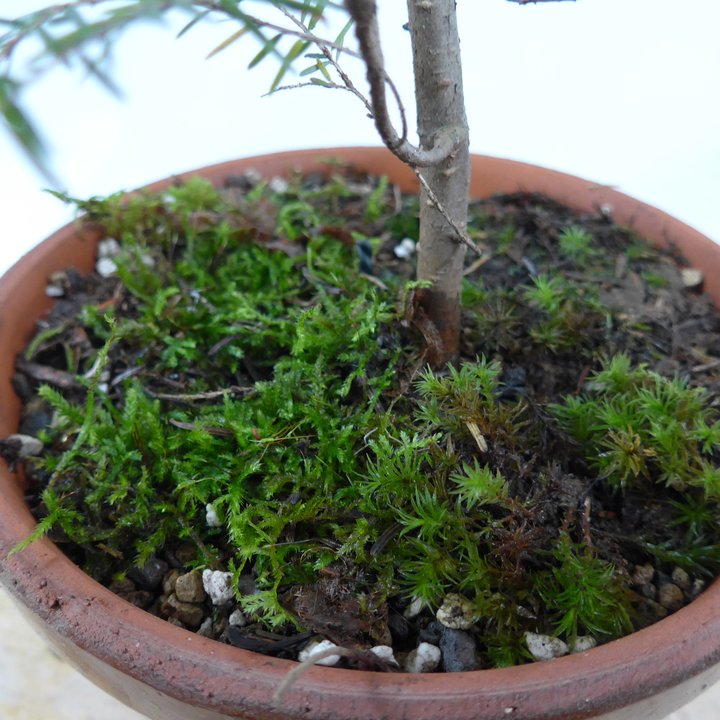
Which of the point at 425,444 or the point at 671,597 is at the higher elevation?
the point at 425,444

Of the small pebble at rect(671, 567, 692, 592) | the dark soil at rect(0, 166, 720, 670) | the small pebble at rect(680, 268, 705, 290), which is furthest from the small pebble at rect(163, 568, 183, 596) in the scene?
the small pebble at rect(680, 268, 705, 290)

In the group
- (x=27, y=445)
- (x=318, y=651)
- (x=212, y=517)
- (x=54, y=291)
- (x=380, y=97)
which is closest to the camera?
(x=380, y=97)

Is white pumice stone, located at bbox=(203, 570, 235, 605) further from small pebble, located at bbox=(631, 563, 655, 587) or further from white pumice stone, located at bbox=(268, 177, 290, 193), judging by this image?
white pumice stone, located at bbox=(268, 177, 290, 193)

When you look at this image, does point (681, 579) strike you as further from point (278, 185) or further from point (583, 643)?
point (278, 185)

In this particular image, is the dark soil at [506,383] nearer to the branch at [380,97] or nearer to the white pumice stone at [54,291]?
the white pumice stone at [54,291]

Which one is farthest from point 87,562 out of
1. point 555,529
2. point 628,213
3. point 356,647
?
point 628,213

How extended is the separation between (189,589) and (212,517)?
0.07 meters

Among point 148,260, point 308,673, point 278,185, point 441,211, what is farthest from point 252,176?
point 308,673

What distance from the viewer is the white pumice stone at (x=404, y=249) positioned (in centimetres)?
104

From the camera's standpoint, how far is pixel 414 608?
66 centimetres

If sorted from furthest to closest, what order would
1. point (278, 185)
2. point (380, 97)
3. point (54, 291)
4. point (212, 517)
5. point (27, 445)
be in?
point (278, 185) → point (54, 291) → point (27, 445) → point (212, 517) → point (380, 97)

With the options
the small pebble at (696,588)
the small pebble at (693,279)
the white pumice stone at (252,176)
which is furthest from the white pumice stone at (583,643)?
the white pumice stone at (252,176)

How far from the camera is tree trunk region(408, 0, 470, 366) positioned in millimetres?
632

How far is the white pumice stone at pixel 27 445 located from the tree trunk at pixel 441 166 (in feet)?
1.47
